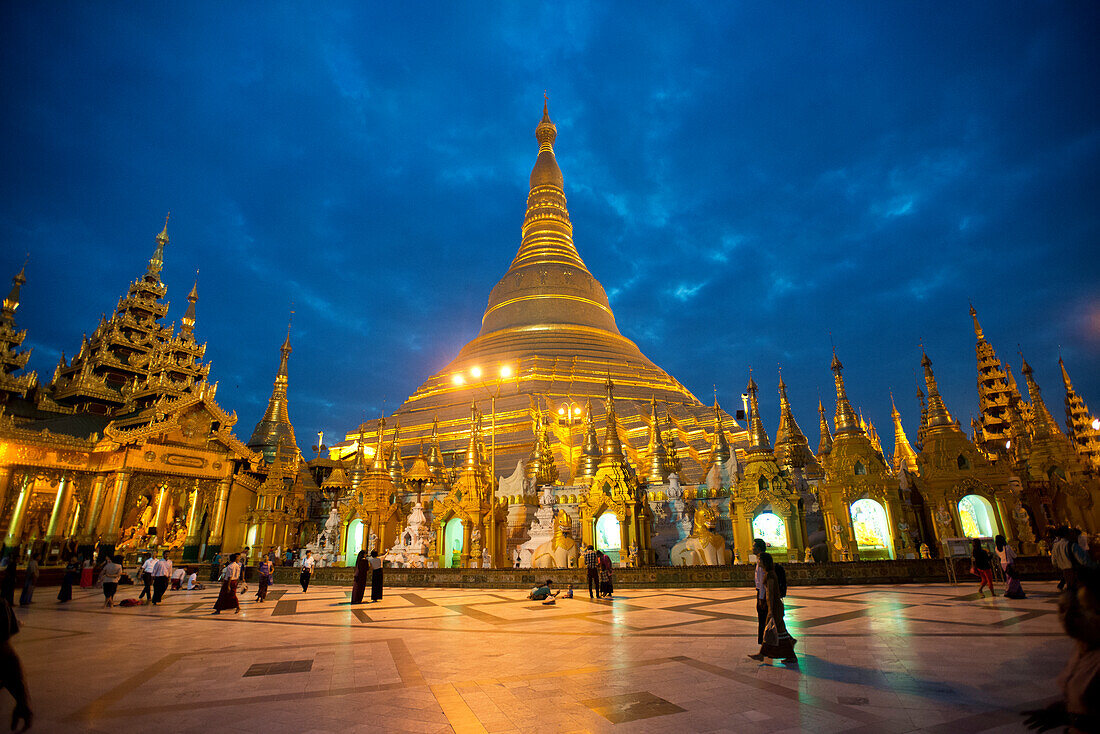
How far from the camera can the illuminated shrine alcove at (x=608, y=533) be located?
20.4 m

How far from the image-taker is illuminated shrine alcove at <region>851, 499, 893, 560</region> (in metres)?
17.9

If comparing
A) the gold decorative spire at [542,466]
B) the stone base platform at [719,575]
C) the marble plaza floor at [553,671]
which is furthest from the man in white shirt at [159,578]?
the gold decorative spire at [542,466]

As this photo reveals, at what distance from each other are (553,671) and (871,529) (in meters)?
16.8

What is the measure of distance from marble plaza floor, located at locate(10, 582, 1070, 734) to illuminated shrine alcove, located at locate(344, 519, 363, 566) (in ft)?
47.9

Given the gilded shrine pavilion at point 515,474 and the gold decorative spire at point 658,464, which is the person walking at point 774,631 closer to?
the gilded shrine pavilion at point 515,474

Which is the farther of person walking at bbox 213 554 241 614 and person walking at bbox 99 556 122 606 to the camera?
person walking at bbox 99 556 122 606

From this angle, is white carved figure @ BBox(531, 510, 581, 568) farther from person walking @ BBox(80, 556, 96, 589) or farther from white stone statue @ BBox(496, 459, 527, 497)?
person walking @ BBox(80, 556, 96, 589)

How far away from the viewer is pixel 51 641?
752 centimetres

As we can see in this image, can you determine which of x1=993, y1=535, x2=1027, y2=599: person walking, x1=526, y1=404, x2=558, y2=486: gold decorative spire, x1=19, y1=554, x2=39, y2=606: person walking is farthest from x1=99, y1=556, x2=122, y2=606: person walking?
x1=993, y1=535, x2=1027, y2=599: person walking

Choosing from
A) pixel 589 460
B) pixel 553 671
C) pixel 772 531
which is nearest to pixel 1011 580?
pixel 772 531

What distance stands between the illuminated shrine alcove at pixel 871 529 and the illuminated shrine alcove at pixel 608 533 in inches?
314

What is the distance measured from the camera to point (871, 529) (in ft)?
59.7

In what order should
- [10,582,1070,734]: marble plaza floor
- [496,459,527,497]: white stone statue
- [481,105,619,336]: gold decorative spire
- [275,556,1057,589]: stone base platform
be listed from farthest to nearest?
[481,105,619,336]: gold decorative spire
[496,459,527,497]: white stone statue
[275,556,1057,589]: stone base platform
[10,582,1070,734]: marble plaza floor

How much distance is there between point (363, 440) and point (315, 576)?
19.5 meters
